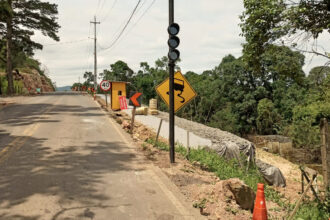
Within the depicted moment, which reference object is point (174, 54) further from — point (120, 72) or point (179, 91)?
point (120, 72)

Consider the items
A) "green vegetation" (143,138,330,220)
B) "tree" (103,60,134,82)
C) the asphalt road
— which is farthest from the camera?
"tree" (103,60,134,82)

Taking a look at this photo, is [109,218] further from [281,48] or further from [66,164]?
[281,48]

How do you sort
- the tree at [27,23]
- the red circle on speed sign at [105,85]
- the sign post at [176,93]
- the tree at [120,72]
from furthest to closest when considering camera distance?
the tree at [120,72], the tree at [27,23], the red circle on speed sign at [105,85], the sign post at [176,93]

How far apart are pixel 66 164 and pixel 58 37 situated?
3379 cm

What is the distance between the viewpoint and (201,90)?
2024 inches

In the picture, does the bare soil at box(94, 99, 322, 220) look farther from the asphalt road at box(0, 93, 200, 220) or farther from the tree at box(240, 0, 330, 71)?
the tree at box(240, 0, 330, 71)

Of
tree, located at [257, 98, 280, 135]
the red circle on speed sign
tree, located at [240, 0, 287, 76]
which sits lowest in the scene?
tree, located at [257, 98, 280, 135]

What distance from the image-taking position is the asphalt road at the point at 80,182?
4.95 m

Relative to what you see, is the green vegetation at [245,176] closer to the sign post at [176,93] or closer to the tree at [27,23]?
the sign post at [176,93]

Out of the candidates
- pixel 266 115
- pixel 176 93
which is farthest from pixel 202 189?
pixel 266 115

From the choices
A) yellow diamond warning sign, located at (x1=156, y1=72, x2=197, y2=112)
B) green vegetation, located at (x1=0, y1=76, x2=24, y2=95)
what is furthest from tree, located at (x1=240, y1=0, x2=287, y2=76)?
green vegetation, located at (x1=0, y1=76, x2=24, y2=95)

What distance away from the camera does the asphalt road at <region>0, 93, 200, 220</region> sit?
4.95m

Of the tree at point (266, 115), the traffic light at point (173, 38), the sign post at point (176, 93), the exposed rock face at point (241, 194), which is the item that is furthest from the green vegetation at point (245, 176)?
the tree at point (266, 115)

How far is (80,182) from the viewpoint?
250 inches
